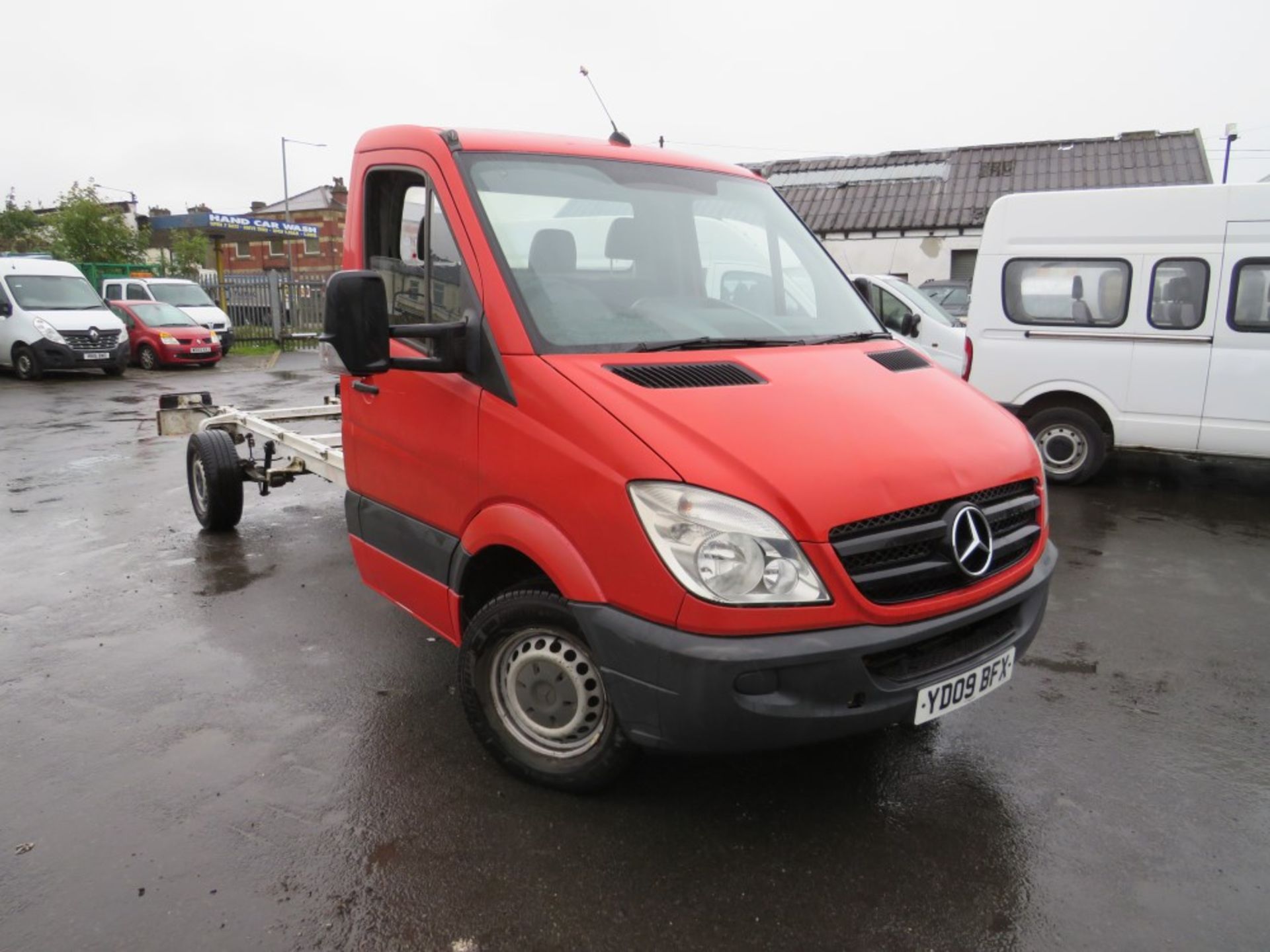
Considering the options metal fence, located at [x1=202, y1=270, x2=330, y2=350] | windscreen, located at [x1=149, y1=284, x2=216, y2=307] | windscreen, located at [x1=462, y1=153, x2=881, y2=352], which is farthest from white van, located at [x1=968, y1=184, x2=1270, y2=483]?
metal fence, located at [x1=202, y1=270, x2=330, y2=350]

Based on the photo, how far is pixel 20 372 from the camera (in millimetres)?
17453

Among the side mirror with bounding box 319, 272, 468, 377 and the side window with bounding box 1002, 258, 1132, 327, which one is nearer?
the side mirror with bounding box 319, 272, 468, 377

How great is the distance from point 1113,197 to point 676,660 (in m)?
7.29

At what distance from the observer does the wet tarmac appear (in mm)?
2557

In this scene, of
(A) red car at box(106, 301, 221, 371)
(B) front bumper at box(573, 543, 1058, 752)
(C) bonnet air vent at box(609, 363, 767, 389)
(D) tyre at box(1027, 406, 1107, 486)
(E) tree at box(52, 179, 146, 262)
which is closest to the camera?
(B) front bumper at box(573, 543, 1058, 752)

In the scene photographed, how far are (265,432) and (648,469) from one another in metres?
4.58

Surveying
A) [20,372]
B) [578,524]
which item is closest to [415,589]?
[578,524]

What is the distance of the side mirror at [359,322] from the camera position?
9.78 feet

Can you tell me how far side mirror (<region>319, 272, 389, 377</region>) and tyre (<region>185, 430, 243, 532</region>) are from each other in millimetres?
3780

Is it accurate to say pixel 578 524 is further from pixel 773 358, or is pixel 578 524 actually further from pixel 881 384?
pixel 881 384

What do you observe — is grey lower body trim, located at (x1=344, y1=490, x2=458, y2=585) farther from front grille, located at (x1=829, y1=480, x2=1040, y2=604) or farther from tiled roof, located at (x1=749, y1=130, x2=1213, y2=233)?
tiled roof, located at (x1=749, y1=130, x2=1213, y2=233)

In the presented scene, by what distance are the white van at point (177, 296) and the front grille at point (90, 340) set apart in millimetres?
3608

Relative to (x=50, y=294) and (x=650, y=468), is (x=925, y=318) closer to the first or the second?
(x=650, y=468)

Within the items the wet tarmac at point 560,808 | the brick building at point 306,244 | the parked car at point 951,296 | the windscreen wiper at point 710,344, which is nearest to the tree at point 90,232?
the brick building at point 306,244
